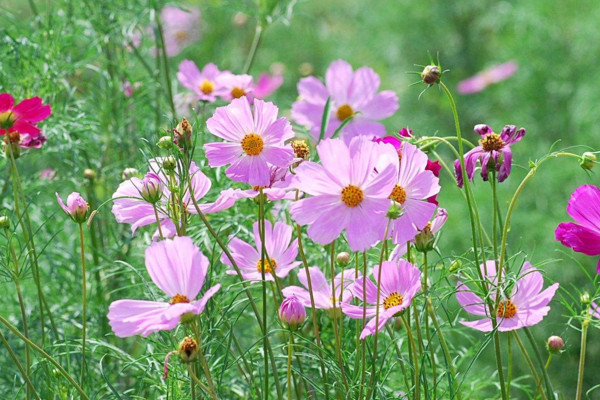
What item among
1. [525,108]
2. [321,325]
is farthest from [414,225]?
[525,108]

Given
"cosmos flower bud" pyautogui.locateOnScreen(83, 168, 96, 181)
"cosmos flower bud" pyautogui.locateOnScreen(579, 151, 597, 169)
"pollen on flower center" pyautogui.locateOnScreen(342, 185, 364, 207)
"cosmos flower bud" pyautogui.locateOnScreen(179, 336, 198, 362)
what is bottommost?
"cosmos flower bud" pyautogui.locateOnScreen(179, 336, 198, 362)

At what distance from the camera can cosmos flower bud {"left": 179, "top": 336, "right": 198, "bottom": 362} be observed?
1.82 feet

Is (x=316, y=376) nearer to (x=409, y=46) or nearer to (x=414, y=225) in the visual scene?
(x=414, y=225)

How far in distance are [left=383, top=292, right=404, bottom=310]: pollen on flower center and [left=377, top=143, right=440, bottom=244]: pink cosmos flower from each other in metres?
0.05

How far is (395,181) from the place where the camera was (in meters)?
0.62

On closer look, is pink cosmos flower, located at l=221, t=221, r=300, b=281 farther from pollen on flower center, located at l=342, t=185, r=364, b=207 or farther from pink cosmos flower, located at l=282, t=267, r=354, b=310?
pollen on flower center, located at l=342, t=185, r=364, b=207

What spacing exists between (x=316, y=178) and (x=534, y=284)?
22 centimetres

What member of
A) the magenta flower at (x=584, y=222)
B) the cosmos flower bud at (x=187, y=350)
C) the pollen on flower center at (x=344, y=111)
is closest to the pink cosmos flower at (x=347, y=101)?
the pollen on flower center at (x=344, y=111)

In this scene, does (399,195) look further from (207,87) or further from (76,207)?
(207,87)

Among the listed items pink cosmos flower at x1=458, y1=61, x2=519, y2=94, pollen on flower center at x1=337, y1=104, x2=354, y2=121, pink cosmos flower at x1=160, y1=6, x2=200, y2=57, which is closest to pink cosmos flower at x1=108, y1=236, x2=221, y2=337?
pollen on flower center at x1=337, y1=104, x2=354, y2=121

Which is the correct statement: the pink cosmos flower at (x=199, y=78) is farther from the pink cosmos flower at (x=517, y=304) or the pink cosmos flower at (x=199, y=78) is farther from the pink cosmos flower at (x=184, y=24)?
the pink cosmos flower at (x=184, y=24)

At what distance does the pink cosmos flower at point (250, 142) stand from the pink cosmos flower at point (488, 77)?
2.02 m

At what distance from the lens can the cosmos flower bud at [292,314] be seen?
2.15 ft

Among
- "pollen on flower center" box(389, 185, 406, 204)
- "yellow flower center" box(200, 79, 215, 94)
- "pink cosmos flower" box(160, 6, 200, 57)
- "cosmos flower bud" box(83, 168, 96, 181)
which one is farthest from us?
"pink cosmos flower" box(160, 6, 200, 57)
